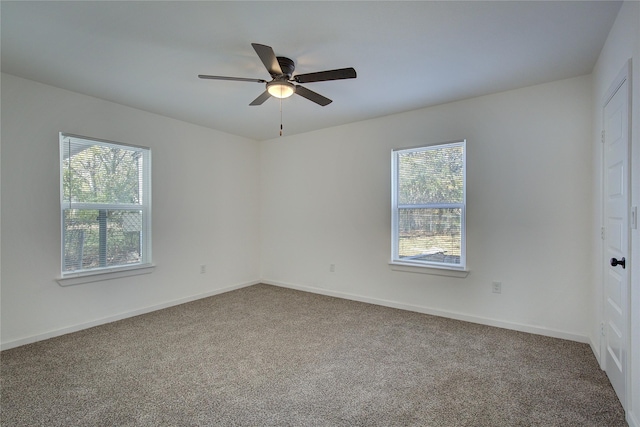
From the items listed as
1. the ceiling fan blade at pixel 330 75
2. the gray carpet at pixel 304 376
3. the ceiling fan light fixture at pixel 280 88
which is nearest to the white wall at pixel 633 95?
the gray carpet at pixel 304 376

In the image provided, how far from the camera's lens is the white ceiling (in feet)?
6.34

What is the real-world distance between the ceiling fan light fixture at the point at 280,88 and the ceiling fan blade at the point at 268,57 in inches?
4.4

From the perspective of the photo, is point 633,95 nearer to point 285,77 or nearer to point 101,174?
point 285,77

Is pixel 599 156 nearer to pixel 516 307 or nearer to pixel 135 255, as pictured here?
pixel 516 307

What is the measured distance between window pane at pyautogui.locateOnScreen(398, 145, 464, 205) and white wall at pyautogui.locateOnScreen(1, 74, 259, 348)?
258cm

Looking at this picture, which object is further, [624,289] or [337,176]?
[337,176]

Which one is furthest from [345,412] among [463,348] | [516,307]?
[516,307]

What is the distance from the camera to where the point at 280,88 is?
8.31 feet

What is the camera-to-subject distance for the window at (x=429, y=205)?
360 centimetres

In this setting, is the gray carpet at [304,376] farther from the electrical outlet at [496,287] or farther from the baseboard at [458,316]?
the electrical outlet at [496,287]

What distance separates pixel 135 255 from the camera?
3.82 m

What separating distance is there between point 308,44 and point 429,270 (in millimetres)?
2747

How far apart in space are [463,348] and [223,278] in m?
3.43

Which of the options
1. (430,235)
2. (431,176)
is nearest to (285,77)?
(431,176)
